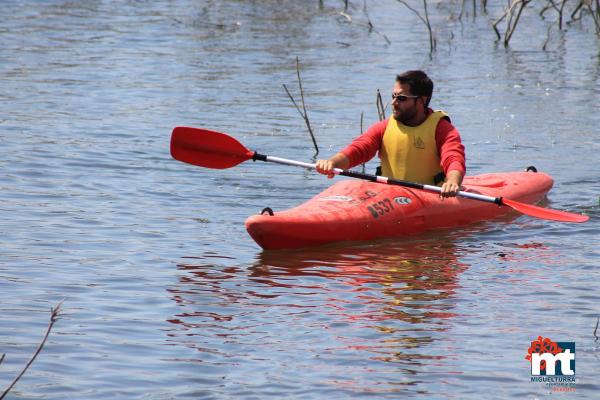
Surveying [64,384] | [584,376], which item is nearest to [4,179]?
[64,384]

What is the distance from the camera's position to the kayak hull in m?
6.80

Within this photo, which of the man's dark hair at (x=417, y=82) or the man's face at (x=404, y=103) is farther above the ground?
the man's dark hair at (x=417, y=82)

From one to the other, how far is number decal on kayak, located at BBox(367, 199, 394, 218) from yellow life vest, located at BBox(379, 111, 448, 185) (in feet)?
0.96

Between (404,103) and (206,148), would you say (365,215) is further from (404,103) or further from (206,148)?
(206,148)

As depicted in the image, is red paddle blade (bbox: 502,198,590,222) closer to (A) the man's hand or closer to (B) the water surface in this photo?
(B) the water surface

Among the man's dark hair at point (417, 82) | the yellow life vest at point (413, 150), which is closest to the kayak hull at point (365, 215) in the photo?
the yellow life vest at point (413, 150)

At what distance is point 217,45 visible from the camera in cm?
1609

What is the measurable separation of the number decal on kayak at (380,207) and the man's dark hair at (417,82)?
670 mm

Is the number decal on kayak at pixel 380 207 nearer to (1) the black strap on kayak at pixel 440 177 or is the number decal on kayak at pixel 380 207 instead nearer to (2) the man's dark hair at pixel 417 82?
(1) the black strap on kayak at pixel 440 177

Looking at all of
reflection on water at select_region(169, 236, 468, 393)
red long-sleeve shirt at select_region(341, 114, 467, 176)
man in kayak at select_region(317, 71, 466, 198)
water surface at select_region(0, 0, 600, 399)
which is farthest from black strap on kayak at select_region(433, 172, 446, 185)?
reflection on water at select_region(169, 236, 468, 393)

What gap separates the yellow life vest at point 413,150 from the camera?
24.2 ft

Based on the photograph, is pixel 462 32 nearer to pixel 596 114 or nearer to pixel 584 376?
pixel 596 114

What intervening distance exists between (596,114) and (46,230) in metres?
6.59

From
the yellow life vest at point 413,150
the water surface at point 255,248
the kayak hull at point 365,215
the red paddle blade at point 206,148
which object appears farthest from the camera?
the red paddle blade at point 206,148
